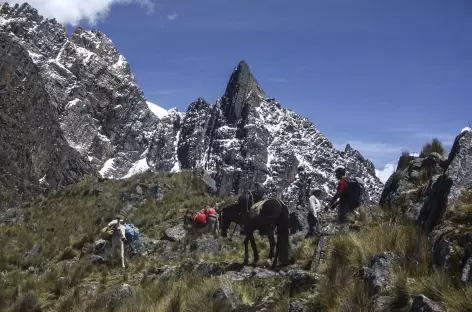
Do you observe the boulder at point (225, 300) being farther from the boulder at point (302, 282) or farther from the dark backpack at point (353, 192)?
the dark backpack at point (353, 192)

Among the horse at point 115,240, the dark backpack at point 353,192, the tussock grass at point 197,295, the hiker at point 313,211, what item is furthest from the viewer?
the horse at point 115,240


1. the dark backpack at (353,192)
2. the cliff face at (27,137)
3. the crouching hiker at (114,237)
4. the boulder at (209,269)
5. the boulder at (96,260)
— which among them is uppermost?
the cliff face at (27,137)

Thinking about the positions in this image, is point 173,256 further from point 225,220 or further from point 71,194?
point 71,194

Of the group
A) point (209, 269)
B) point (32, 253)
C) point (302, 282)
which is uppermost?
point (32, 253)

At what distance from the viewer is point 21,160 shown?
11138 cm

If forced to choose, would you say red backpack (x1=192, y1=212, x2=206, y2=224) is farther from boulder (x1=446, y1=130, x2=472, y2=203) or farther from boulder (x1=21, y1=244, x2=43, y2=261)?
boulder (x1=446, y1=130, x2=472, y2=203)

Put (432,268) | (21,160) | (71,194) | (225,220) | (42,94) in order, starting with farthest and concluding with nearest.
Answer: (42,94)
(21,160)
(71,194)
(225,220)
(432,268)

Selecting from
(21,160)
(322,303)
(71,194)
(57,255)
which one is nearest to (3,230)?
(57,255)

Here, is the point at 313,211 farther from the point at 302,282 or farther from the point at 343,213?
the point at 302,282

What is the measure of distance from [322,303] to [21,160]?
116 meters

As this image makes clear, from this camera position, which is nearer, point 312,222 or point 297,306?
point 297,306

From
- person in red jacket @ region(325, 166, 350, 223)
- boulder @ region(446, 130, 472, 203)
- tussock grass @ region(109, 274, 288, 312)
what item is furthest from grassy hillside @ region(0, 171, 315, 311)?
boulder @ region(446, 130, 472, 203)

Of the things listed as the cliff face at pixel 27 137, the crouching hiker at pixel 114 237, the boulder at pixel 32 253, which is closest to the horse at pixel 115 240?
the crouching hiker at pixel 114 237

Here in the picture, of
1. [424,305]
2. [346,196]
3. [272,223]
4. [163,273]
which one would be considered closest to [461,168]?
[424,305]
